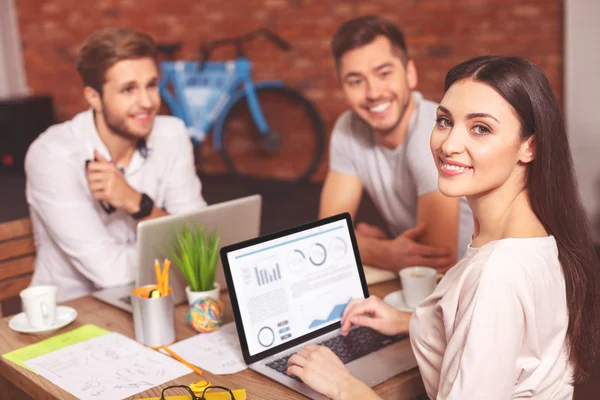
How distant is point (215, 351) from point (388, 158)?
966 millimetres

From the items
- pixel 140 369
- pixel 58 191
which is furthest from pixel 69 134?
pixel 140 369

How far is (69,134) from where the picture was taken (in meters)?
2.03

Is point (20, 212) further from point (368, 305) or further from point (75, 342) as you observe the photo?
point (368, 305)

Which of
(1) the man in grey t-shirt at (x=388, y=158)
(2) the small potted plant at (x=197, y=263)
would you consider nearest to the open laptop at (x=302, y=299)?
(2) the small potted plant at (x=197, y=263)

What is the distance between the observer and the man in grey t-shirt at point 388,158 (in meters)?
1.88

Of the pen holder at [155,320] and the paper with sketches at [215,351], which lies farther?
the pen holder at [155,320]

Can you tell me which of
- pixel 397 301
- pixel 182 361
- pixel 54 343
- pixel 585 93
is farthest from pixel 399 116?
pixel 585 93

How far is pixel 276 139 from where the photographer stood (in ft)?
16.9

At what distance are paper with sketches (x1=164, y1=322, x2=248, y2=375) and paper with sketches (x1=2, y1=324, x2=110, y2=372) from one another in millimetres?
214

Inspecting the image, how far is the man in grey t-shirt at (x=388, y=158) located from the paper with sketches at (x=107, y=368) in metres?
0.70

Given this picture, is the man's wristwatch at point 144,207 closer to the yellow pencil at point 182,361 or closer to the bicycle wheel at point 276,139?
the yellow pencil at point 182,361

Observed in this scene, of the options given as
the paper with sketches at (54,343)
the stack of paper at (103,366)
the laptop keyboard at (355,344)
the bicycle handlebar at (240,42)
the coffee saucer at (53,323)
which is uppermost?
the bicycle handlebar at (240,42)

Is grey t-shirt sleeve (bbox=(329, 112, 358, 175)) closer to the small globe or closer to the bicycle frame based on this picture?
the small globe

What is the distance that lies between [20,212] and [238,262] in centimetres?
387
